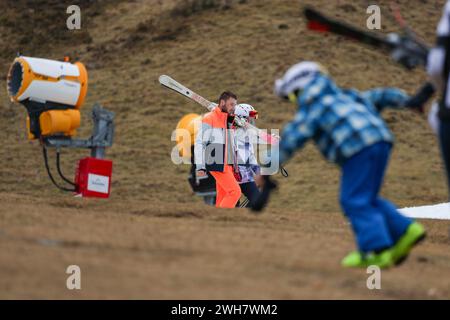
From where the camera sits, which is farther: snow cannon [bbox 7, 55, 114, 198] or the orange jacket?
the orange jacket

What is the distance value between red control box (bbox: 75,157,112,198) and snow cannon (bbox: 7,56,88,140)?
53 centimetres

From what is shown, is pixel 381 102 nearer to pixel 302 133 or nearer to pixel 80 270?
pixel 302 133

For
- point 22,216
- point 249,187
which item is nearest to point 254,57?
point 249,187

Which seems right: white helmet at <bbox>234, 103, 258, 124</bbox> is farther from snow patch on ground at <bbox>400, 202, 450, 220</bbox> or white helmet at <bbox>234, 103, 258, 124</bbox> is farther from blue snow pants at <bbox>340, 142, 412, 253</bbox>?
blue snow pants at <bbox>340, 142, 412, 253</bbox>

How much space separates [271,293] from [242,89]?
2017cm

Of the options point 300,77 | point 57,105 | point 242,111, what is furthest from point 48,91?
point 300,77

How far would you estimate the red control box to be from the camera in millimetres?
13356

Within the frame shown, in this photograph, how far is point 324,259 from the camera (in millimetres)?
8117

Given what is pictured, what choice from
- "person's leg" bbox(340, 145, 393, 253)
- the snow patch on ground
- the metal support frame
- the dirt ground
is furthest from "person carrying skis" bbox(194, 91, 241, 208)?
"person's leg" bbox(340, 145, 393, 253)

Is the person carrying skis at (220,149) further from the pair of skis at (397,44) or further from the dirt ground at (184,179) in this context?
the pair of skis at (397,44)

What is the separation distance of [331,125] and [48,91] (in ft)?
20.2

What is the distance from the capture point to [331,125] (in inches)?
296

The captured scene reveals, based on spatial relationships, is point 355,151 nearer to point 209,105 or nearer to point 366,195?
point 366,195

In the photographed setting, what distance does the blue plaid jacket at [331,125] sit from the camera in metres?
7.48
